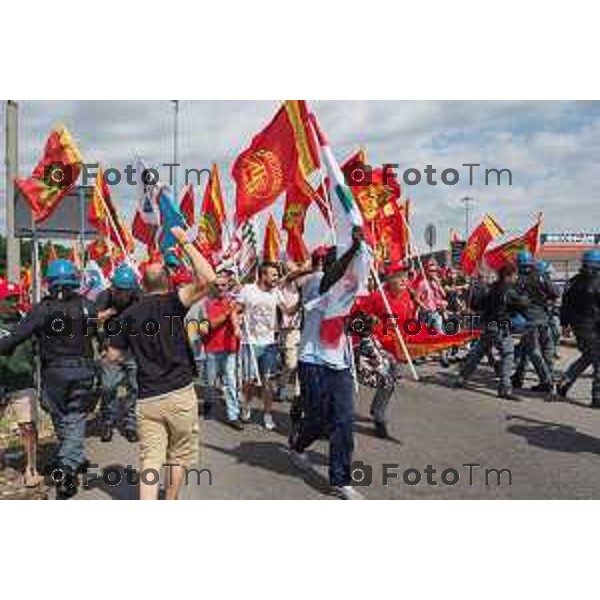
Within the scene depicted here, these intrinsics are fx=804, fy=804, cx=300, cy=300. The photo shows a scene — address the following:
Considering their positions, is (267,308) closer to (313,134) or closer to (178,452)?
(313,134)

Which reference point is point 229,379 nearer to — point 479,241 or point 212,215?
point 212,215

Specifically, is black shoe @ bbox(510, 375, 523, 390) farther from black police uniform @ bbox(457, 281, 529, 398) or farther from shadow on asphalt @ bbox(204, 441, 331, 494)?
shadow on asphalt @ bbox(204, 441, 331, 494)

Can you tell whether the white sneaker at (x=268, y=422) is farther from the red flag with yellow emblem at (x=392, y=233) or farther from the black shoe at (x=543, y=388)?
the red flag with yellow emblem at (x=392, y=233)

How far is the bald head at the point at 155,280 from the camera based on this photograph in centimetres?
498

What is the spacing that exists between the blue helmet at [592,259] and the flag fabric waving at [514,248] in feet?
7.27

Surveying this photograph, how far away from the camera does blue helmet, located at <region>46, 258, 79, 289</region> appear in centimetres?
577

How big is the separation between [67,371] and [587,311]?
20.7ft

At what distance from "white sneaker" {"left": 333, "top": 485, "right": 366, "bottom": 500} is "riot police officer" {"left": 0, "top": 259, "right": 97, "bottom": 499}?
1.86 meters

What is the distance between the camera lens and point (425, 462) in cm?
679

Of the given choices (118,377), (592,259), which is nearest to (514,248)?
(592,259)

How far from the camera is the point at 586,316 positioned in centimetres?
960

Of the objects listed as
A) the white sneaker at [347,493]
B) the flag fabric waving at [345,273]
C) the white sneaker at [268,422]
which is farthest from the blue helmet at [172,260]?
the white sneaker at [347,493]

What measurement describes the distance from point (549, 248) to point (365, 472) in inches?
1912

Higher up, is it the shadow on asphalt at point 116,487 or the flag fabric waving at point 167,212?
the flag fabric waving at point 167,212
